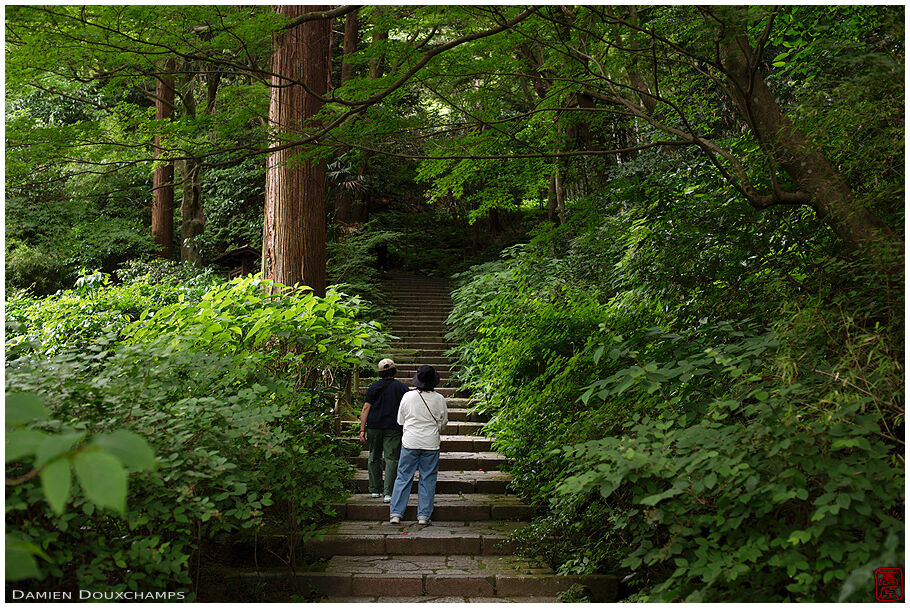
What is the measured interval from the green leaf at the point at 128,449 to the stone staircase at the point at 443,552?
3.27 m

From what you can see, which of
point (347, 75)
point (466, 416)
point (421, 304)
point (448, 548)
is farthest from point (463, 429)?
point (347, 75)

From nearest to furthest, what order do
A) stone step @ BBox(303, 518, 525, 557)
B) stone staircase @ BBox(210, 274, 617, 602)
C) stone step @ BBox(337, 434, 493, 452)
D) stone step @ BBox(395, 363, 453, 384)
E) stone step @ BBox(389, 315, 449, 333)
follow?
stone staircase @ BBox(210, 274, 617, 602), stone step @ BBox(303, 518, 525, 557), stone step @ BBox(337, 434, 493, 452), stone step @ BBox(395, 363, 453, 384), stone step @ BBox(389, 315, 449, 333)

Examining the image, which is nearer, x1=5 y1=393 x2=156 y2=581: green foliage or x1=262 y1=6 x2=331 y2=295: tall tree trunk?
x1=5 y1=393 x2=156 y2=581: green foliage

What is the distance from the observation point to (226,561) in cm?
460

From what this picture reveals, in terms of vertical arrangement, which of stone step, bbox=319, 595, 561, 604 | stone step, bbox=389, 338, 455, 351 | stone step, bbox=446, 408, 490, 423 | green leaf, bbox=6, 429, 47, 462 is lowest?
stone step, bbox=319, 595, 561, 604

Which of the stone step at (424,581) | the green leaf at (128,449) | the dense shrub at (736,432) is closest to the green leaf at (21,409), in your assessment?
the green leaf at (128,449)

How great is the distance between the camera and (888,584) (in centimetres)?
255

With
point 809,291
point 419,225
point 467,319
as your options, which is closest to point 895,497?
point 809,291

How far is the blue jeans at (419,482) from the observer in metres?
5.86

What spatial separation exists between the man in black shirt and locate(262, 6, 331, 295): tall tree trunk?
1.62 metres

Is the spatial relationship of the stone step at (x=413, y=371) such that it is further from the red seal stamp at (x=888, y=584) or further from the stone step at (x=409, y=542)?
the red seal stamp at (x=888, y=584)

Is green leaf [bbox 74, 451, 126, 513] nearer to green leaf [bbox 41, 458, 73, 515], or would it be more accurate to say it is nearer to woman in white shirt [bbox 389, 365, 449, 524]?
green leaf [bbox 41, 458, 73, 515]

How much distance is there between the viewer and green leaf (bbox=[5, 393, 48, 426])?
4.17 feet

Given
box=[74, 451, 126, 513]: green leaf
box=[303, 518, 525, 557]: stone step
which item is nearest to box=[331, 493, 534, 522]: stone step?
box=[303, 518, 525, 557]: stone step
